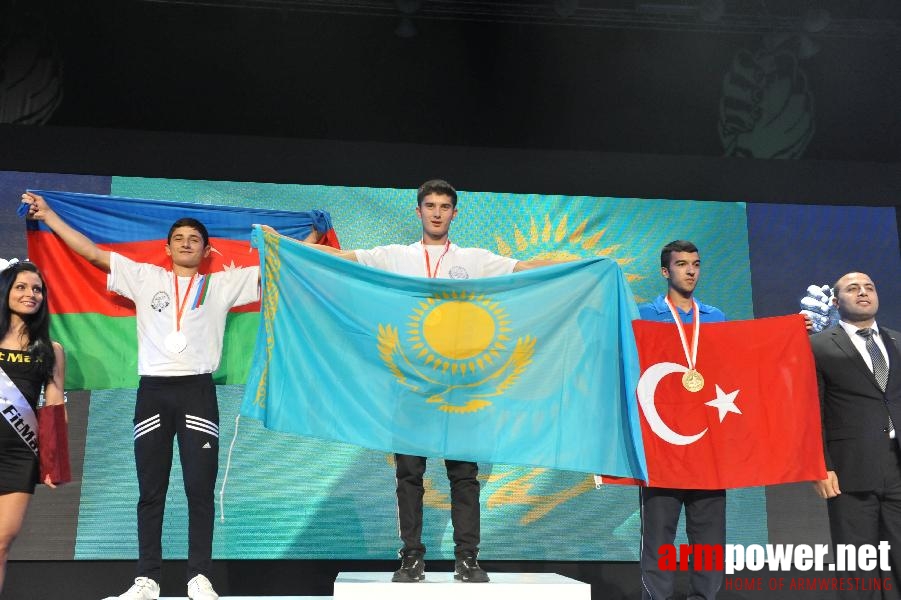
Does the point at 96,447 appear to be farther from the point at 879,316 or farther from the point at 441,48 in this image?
the point at 879,316

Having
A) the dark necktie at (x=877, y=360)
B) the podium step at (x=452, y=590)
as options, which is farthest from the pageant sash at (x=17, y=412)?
the dark necktie at (x=877, y=360)

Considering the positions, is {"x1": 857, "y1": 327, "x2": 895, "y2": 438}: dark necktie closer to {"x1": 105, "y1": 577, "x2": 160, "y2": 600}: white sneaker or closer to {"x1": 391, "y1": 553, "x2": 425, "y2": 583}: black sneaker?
{"x1": 391, "y1": 553, "x2": 425, "y2": 583}: black sneaker

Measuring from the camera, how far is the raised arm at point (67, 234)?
151 inches

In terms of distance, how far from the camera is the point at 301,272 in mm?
3422

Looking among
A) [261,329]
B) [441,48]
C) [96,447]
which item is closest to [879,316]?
[441,48]

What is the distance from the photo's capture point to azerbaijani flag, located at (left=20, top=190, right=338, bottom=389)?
13.0ft

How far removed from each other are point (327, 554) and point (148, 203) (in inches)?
84.3

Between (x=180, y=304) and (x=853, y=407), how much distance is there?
2867 millimetres

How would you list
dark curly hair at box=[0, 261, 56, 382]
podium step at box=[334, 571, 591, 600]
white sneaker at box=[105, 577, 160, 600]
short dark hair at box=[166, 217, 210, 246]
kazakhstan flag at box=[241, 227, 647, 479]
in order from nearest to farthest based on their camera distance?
podium step at box=[334, 571, 591, 600] < white sneaker at box=[105, 577, 160, 600] < kazakhstan flag at box=[241, 227, 647, 479] < dark curly hair at box=[0, 261, 56, 382] < short dark hair at box=[166, 217, 210, 246]

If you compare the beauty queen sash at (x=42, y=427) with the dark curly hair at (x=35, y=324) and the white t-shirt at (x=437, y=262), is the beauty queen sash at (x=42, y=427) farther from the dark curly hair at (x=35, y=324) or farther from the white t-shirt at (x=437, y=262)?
the white t-shirt at (x=437, y=262)

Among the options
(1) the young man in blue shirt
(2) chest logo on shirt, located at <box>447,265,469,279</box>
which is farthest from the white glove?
(2) chest logo on shirt, located at <box>447,265,469,279</box>

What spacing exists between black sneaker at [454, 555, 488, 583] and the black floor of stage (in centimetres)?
162

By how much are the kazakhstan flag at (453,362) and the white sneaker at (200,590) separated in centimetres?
66

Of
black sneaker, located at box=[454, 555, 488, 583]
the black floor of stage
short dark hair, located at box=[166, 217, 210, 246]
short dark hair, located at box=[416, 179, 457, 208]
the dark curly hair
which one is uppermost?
short dark hair, located at box=[416, 179, 457, 208]
